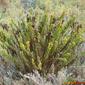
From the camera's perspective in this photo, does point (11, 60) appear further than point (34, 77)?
Yes

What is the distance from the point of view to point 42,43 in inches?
150

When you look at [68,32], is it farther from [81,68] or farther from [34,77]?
[34,77]

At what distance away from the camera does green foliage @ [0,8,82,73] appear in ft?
12.3

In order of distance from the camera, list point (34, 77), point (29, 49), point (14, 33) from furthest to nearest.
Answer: point (14, 33) → point (29, 49) → point (34, 77)

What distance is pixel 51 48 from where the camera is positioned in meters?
3.78

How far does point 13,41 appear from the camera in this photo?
3873mm

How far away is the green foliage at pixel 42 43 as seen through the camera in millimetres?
3740

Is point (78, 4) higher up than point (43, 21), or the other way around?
point (43, 21)

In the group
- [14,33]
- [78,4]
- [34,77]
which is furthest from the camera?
[78,4]

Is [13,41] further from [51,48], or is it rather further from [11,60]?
[51,48]

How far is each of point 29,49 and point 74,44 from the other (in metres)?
0.57

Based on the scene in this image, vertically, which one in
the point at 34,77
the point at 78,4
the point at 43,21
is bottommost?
the point at 78,4

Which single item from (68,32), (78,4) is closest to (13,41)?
(68,32)

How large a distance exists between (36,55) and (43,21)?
18.5 inches
